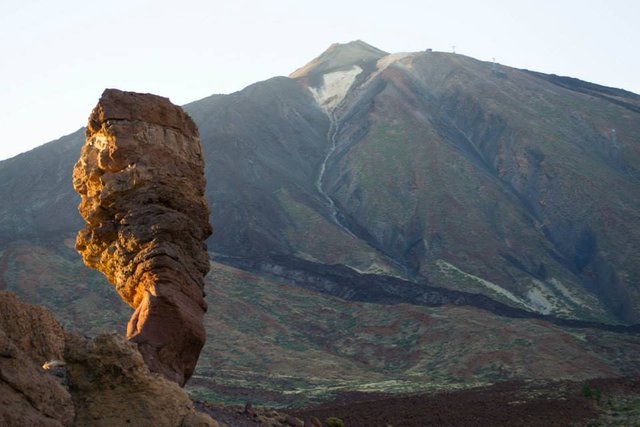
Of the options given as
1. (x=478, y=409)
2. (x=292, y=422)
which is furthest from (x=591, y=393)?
(x=292, y=422)

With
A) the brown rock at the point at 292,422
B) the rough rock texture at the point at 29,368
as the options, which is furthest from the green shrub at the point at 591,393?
the rough rock texture at the point at 29,368

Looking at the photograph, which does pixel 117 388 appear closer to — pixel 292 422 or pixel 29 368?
pixel 29 368

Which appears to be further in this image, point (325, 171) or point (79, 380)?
point (325, 171)

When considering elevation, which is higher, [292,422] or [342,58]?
[342,58]

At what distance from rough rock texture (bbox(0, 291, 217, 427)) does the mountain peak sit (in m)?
147

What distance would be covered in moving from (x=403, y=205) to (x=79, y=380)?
86.6 meters

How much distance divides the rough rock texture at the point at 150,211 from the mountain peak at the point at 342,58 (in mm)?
140256

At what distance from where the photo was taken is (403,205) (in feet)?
318

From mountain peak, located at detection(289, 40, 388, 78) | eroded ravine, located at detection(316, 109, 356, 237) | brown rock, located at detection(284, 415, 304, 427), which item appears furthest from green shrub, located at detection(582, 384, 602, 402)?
mountain peak, located at detection(289, 40, 388, 78)

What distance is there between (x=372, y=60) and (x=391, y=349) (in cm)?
11495

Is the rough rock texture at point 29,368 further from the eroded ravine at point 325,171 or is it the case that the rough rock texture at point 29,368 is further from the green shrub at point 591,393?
the eroded ravine at point 325,171

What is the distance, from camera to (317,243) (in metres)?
83.4

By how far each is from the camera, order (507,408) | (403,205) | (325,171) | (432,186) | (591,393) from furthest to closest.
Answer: (325,171), (403,205), (432,186), (591,393), (507,408)

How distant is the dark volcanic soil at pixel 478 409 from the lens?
27297 millimetres
